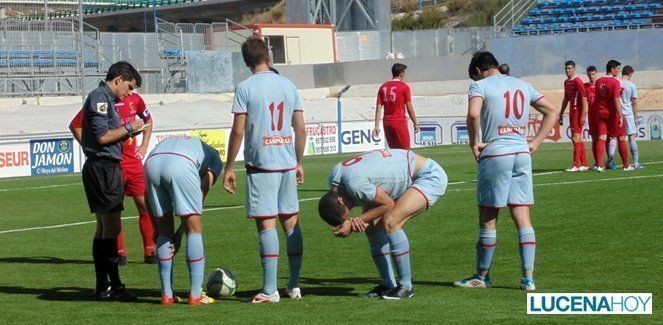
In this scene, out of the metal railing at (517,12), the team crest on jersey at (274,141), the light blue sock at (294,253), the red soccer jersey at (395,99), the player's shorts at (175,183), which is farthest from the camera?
the metal railing at (517,12)

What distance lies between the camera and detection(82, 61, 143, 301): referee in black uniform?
1045 centimetres

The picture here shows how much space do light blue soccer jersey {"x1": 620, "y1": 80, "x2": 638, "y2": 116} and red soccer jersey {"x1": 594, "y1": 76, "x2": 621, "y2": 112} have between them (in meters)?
0.69

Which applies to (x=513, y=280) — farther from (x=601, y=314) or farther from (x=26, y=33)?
(x=26, y=33)

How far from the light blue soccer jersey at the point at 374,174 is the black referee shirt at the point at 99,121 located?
91.1 inches

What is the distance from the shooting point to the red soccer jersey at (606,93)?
22219mm

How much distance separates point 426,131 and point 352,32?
68.4ft

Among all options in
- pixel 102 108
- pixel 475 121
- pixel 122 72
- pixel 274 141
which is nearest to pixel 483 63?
pixel 475 121

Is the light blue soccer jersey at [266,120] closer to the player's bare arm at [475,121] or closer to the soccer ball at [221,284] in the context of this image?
the soccer ball at [221,284]

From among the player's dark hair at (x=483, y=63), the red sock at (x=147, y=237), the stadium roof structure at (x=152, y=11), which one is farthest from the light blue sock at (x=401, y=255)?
the stadium roof structure at (x=152, y=11)

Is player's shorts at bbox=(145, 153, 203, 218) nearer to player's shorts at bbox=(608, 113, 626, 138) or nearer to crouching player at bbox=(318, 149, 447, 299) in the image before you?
crouching player at bbox=(318, 149, 447, 299)

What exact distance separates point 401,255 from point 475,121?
1.34 meters

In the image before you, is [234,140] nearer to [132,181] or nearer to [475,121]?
[475,121]

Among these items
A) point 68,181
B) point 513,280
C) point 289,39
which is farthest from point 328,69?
point 513,280

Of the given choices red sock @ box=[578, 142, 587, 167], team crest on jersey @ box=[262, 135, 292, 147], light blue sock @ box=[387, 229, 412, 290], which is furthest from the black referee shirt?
red sock @ box=[578, 142, 587, 167]
